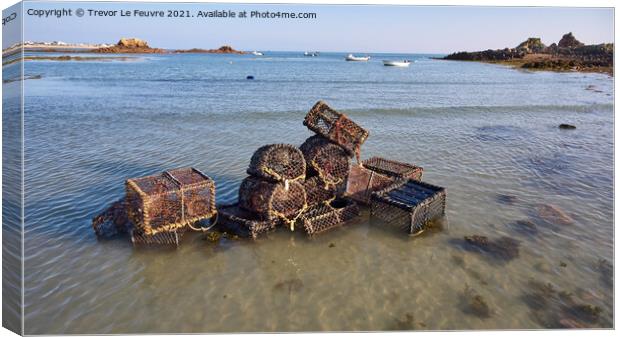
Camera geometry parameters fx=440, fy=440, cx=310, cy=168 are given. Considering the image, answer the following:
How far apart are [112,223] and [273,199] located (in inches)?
118

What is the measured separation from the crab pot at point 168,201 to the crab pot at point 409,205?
3.27 meters

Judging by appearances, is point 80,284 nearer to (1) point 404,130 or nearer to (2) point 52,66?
(1) point 404,130

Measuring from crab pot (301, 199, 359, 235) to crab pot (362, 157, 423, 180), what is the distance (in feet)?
4.66

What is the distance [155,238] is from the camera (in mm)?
7836

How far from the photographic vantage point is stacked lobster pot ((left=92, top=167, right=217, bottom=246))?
7.62m

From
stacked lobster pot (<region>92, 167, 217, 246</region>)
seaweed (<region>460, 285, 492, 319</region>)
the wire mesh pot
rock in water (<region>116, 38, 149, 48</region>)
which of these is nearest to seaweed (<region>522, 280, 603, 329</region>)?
seaweed (<region>460, 285, 492, 319</region>)

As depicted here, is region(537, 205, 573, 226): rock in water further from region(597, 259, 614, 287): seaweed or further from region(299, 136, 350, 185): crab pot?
region(299, 136, 350, 185): crab pot

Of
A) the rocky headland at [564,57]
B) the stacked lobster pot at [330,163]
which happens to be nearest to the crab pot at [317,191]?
the stacked lobster pot at [330,163]

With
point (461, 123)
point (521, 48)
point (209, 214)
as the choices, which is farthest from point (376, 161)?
point (521, 48)

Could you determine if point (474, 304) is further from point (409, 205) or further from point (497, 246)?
point (409, 205)

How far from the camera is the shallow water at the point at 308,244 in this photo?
6.18 m

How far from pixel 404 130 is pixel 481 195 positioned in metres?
7.68

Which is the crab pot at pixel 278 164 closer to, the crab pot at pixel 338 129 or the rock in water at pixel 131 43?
the crab pot at pixel 338 129

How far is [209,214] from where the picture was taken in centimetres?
Result: 826
